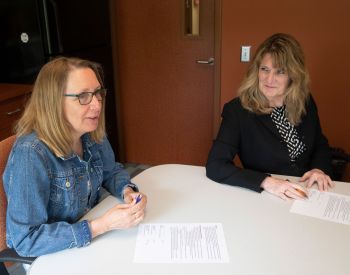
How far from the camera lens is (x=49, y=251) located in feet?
3.53

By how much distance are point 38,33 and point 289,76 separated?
1.58 metres

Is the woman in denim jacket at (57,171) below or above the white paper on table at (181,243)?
above

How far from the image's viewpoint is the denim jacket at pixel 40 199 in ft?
3.53

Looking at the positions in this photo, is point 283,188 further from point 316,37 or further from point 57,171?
point 316,37

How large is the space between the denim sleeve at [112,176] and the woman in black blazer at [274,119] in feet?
1.36

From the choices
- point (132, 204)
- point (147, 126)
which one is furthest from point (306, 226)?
point (147, 126)

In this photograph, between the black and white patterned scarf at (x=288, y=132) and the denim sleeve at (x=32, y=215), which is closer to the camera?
the denim sleeve at (x=32, y=215)

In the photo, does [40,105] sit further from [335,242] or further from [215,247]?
[335,242]

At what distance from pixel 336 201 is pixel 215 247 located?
54 cm

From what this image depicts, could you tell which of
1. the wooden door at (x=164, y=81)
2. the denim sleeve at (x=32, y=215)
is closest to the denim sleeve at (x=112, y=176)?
the denim sleeve at (x=32, y=215)

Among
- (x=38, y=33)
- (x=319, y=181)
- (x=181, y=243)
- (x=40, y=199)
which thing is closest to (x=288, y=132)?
(x=319, y=181)

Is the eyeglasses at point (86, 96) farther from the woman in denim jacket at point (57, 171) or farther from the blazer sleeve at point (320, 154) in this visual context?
the blazer sleeve at point (320, 154)

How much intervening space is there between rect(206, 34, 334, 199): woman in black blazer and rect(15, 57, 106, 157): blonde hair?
0.70 meters

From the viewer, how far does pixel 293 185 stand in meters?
1.39
